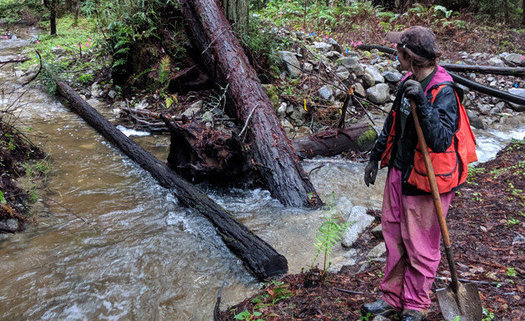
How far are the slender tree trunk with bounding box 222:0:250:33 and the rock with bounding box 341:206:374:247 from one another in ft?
17.2

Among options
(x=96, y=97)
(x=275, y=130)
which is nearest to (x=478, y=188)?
(x=275, y=130)

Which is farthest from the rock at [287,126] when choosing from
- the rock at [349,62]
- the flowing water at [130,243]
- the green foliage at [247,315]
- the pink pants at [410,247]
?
the green foliage at [247,315]

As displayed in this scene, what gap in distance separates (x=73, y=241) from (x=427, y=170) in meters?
3.98

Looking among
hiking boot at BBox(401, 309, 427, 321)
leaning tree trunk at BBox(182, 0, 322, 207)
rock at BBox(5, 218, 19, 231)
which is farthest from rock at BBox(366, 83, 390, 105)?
rock at BBox(5, 218, 19, 231)

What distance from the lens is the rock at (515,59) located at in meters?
11.0

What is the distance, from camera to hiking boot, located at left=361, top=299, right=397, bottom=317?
8.81 feet

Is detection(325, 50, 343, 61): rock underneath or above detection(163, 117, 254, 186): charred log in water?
above

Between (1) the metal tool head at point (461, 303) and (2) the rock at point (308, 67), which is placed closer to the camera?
(1) the metal tool head at point (461, 303)

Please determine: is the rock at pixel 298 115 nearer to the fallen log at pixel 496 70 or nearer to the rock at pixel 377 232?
the fallen log at pixel 496 70

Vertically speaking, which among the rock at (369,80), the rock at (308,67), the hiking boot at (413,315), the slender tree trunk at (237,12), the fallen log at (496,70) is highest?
the slender tree trunk at (237,12)

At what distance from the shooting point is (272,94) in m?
8.11

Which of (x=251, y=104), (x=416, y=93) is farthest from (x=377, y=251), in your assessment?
(x=251, y=104)

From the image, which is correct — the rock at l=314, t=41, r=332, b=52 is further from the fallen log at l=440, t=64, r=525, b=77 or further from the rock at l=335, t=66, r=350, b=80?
the fallen log at l=440, t=64, r=525, b=77

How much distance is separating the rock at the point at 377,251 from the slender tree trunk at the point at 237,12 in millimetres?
6014
